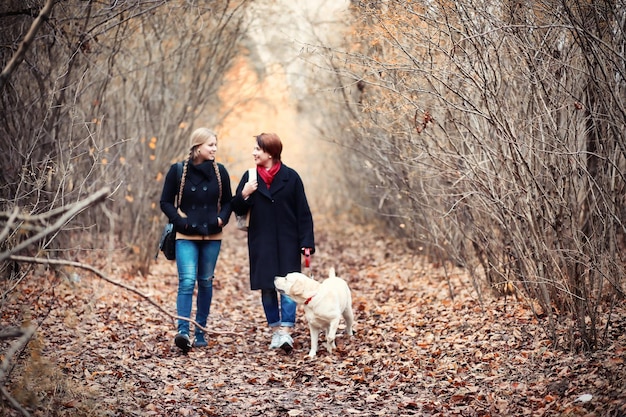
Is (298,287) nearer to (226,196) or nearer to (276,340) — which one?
(276,340)

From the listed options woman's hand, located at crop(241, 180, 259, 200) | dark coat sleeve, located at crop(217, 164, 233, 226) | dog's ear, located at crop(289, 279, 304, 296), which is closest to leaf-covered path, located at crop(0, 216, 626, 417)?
dog's ear, located at crop(289, 279, 304, 296)

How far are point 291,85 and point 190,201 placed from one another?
25.7 ft

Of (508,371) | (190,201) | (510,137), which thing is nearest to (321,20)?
(190,201)

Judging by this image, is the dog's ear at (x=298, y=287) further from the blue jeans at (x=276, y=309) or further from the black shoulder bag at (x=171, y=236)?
the black shoulder bag at (x=171, y=236)

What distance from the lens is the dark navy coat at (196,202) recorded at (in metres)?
6.34

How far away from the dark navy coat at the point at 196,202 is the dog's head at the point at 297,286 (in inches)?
34.5

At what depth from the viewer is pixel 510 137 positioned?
528cm

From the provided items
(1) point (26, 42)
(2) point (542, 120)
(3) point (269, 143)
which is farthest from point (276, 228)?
(1) point (26, 42)

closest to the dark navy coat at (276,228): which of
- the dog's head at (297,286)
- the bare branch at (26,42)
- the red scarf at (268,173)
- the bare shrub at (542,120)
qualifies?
the red scarf at (268,173)

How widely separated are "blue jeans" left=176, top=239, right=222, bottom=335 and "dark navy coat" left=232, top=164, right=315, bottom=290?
0.42 metres

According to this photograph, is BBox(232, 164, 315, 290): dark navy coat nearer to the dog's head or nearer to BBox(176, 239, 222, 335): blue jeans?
the dog's head

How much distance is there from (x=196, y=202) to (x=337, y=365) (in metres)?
2.04

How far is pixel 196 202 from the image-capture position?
21.0ft

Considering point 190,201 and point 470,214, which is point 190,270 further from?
point 470,214
